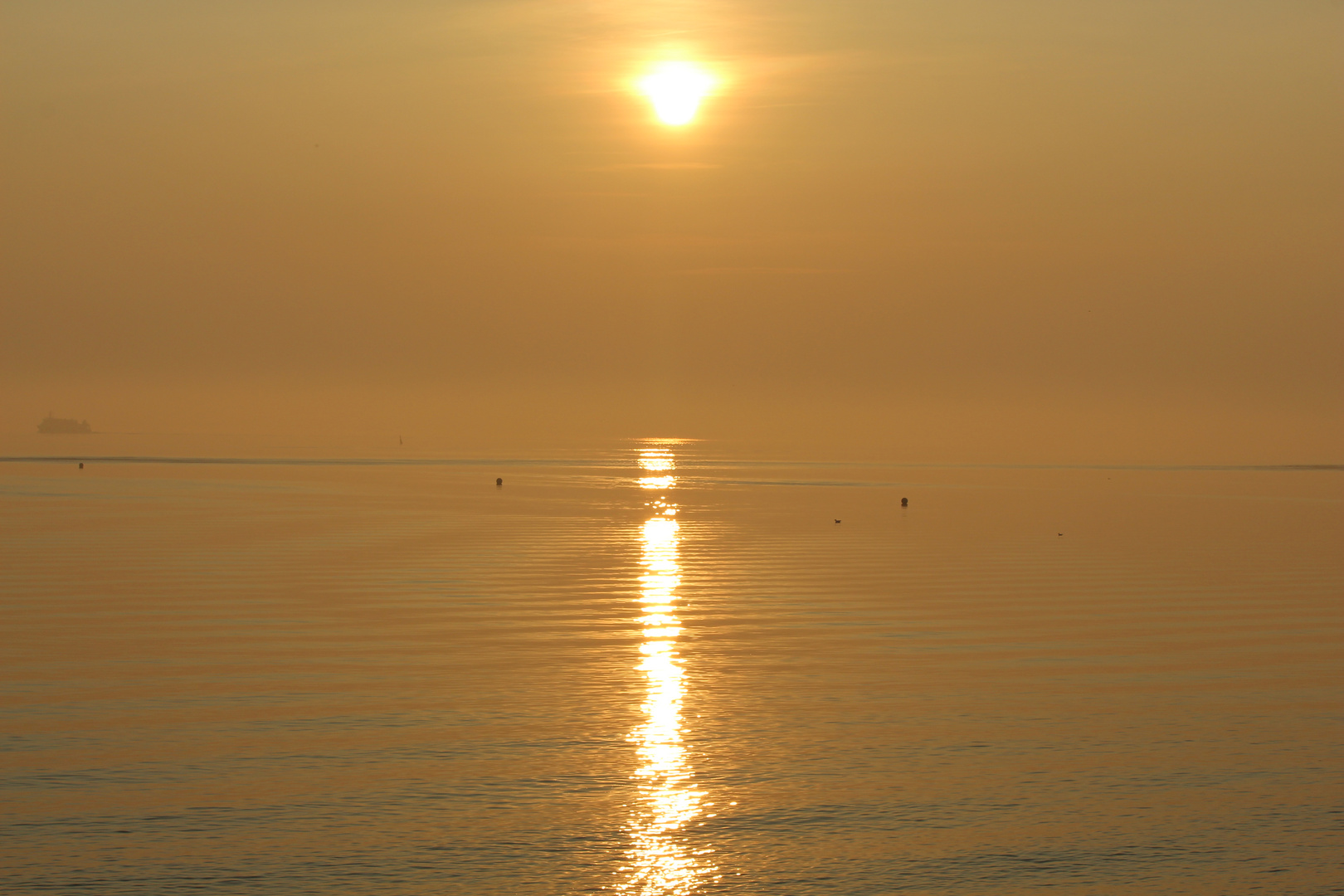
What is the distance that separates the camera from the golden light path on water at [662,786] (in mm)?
17984

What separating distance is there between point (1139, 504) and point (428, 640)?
91.0 meters

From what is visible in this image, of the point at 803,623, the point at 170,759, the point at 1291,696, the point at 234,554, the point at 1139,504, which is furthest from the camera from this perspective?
the point at 1139,504

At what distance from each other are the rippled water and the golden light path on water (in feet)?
0.25

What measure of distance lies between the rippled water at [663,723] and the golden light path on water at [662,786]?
0.08 meters

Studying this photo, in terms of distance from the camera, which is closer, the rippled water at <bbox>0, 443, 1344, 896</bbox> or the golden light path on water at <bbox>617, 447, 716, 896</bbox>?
the golden light path on water at <bbox>617, 447, 716, 896</bbox>

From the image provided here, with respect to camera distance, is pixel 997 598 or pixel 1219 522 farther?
pixel 1219 522

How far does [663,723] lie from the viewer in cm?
2664

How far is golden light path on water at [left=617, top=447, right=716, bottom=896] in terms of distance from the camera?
1798 cm

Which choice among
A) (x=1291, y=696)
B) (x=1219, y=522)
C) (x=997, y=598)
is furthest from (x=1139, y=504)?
(x=1291, y=696)

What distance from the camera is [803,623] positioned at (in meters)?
41.1

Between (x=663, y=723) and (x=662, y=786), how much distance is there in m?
4.52

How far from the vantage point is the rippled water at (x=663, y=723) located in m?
18.7

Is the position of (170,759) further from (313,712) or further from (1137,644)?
(1137,644)

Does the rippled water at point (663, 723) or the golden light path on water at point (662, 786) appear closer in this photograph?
the golden light path on water at point (662, 786)
